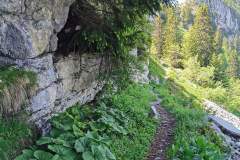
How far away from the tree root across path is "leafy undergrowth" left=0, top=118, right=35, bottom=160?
4.70 m

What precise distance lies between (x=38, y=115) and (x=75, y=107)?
2.08 m

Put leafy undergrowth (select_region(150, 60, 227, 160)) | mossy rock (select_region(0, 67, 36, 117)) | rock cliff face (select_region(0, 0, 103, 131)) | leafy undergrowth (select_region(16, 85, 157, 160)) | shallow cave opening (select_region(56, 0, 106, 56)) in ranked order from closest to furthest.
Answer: mossy rock (select_region(0, 67, 36, 117)), leafy undergrowth (select_region(16, 85, 157, 160)), rock cliff face (select_region(0, 0, 103, 131)), shallow cave opening (select_region(56, 0, 106, 56)), leafy undergrowth (select_region(150, 60, 227, 160))

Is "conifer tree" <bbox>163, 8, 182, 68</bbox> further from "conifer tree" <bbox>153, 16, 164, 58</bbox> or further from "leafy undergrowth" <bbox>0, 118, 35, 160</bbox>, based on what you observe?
"leafy undergrowth" <bbox>0, 118, 35, 160</bbox>

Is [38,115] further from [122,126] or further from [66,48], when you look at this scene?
[122,126]

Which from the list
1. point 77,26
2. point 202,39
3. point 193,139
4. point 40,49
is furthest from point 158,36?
point 40,49

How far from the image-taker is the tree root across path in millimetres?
12227

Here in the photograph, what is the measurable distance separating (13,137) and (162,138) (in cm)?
726

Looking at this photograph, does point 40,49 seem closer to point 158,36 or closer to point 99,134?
point 99,134

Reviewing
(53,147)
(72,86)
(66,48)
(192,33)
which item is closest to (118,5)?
(66,48)

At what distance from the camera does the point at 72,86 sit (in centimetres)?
1166

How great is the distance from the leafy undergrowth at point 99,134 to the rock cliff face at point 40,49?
1.71ft

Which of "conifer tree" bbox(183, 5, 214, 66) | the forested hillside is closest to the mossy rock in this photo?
the forested hillside

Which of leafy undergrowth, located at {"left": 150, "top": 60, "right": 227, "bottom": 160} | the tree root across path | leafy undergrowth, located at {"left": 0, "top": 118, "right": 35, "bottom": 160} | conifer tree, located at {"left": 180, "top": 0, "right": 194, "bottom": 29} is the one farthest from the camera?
conifer tree, located at {"left": 180, "top": 0, "right": 194, "bottom": 29}

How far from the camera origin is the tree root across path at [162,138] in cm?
1223
